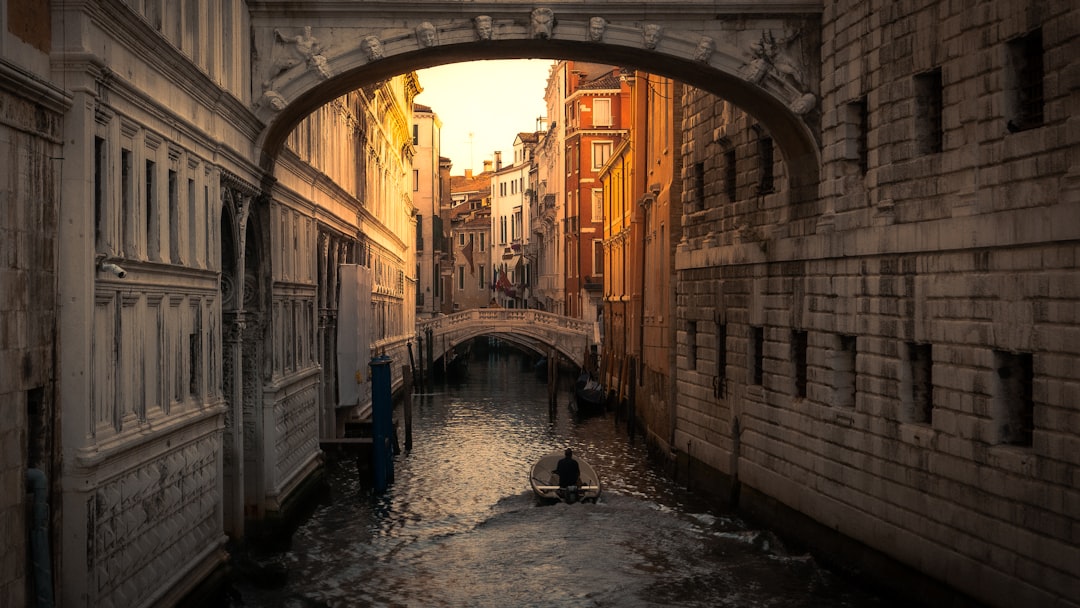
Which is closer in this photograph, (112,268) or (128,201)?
(112,268)

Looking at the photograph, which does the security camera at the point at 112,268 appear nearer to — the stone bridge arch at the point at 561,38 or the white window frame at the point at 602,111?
the stone bridge arch at the point at 561,38

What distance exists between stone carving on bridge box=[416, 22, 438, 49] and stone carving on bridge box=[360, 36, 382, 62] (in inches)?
20.0

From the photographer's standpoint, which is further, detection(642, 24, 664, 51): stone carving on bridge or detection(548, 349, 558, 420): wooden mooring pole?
detection(548, 349, 558, 420): wooden mooring pole

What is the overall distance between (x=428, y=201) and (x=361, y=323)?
43.9m

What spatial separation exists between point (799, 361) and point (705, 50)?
4.27 m

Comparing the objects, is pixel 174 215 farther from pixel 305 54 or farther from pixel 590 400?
pixel 590 400

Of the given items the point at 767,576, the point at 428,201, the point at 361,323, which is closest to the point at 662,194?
the point at 361,323

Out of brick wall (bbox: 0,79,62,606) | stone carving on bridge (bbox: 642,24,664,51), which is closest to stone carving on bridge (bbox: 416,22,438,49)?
stone carving on bridge (bbox: 642,24,664,51)

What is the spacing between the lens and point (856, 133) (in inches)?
582

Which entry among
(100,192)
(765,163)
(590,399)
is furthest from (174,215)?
(590,399)

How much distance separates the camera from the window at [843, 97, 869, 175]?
48.0 feet

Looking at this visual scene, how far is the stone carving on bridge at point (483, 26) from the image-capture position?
1572 centimetres

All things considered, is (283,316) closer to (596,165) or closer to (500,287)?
(596,165)

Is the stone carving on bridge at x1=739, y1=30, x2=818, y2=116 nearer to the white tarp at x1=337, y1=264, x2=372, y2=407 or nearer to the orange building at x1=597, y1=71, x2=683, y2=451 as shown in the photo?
the orange building at x1=597, y1=71, x2=683, y2=451
